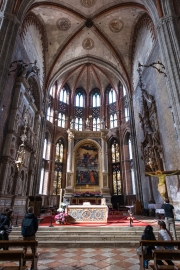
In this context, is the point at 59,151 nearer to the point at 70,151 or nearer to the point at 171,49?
the point at 70,151

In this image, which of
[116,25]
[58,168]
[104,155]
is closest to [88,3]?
[116,25]

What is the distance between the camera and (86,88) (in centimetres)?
2727

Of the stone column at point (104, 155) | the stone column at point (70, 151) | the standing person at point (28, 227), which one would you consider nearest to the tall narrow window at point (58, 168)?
the stone column at point (70, 151)

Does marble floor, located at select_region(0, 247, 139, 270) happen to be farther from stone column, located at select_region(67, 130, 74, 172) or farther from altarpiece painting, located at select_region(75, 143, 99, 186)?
stone column, located at select_region(67, 130, 74, 172)

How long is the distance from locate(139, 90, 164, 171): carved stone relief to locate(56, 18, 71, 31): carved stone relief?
10.8 metres

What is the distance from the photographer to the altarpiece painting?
18656 mm

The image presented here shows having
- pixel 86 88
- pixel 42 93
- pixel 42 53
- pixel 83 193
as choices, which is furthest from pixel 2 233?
pixel 86 88

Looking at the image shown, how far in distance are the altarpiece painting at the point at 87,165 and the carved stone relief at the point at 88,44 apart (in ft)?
37.0

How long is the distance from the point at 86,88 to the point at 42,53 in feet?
31.1

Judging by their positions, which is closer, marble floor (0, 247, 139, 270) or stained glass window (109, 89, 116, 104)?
marble floor (0, 247, 139, 270)

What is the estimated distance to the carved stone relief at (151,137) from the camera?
12180 millimetres

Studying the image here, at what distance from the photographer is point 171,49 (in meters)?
9.23

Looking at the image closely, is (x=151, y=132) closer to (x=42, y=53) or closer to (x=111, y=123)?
(x=111, y=123)

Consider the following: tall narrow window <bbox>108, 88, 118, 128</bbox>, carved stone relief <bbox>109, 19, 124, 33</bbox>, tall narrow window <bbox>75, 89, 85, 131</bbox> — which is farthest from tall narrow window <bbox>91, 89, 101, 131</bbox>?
carved stone relief <bbox>109, 19, 124, 33</bbox>
